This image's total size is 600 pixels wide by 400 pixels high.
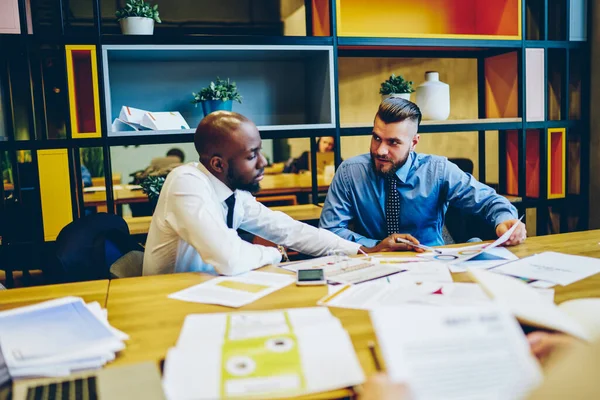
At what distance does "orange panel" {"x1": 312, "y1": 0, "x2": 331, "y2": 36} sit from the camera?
302 cm

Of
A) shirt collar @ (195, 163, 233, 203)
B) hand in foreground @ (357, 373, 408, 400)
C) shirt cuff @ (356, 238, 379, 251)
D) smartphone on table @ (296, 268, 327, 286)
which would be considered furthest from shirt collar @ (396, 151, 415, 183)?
hand in foreground @ (357, 373, 408, 400)

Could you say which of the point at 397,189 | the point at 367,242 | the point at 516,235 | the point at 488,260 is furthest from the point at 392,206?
the point at 488,260

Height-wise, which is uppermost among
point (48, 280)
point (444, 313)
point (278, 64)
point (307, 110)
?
point (278, 64)

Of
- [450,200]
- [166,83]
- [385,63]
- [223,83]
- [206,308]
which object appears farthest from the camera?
[385,63]

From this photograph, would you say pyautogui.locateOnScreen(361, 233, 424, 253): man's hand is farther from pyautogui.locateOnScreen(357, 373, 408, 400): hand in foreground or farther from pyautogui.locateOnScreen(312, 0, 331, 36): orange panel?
pyautogui.locateOnScreen(312, 0, 331, 36): orange panel

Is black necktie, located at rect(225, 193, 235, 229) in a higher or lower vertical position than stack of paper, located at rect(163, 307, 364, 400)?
higher

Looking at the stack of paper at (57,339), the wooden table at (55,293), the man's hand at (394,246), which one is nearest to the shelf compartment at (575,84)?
the man's hand at (394,246)

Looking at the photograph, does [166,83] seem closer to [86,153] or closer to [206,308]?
[206,308]

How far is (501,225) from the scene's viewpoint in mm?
Answer: 2105

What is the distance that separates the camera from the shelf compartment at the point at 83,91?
2680 millimetres

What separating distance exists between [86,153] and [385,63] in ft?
12.2

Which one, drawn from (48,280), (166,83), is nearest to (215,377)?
(48,280)

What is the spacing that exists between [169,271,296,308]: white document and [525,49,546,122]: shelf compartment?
2387 mm

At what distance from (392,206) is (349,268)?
2.81 ft
